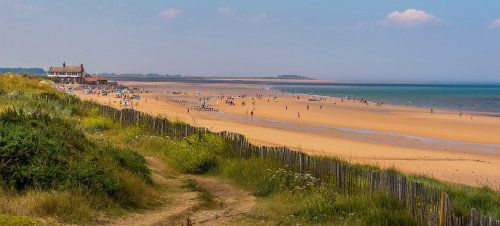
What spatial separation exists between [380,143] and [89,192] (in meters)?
22.5

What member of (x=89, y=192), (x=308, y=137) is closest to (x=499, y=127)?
(x=308, y=137)

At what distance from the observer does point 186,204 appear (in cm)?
868

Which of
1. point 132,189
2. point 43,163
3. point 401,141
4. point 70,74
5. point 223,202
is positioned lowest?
point 401,141

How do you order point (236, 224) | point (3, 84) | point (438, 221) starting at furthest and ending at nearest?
A: point (3, 84), point (236, 224), point (438, 221)

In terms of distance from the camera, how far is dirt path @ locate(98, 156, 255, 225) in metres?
7.45

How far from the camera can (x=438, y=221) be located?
6.07 meters

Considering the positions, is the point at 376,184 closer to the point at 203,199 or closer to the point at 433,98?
the point at 203,199

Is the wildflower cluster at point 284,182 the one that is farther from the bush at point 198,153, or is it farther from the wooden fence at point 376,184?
the bush at point 198,153

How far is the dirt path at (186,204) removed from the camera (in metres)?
7.45

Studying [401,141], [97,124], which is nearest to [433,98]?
[401,141]

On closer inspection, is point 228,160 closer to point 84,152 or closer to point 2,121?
point 84,152

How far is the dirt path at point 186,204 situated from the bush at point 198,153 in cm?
33

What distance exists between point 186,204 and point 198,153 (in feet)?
11.6

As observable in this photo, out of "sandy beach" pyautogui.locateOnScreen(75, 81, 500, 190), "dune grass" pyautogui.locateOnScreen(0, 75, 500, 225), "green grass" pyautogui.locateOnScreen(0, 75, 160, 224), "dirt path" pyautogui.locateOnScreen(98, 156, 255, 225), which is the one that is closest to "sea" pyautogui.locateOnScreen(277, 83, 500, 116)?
"sandy beach" pyautogui.locateOnScreen(75, 81, 500, 190)
